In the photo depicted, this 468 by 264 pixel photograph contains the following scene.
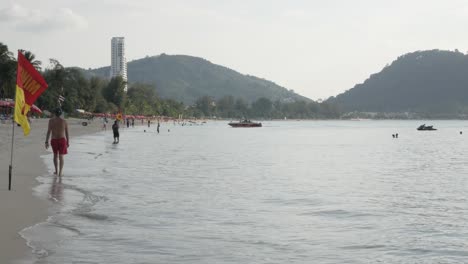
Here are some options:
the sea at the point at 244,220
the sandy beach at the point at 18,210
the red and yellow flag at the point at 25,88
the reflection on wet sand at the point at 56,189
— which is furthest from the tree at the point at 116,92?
the red and yellow flag at the point at 25,88

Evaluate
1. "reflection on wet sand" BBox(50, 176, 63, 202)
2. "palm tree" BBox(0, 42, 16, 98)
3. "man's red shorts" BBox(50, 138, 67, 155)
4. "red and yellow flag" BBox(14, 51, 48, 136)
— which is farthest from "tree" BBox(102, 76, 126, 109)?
"red and yellow flag" BBox(14, 51, 48, 136)

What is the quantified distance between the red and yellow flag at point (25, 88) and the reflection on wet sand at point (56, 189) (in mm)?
1653

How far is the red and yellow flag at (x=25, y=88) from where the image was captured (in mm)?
12320

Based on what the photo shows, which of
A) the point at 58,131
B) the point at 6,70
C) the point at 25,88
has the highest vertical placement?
the point at 6,70

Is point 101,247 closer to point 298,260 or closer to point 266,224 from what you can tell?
point 298,260

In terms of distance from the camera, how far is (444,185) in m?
19.7

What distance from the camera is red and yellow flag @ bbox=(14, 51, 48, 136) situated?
12.3 m

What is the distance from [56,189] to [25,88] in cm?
315

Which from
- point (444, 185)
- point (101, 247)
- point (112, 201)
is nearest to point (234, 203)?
point (112, 201)

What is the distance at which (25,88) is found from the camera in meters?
12.5

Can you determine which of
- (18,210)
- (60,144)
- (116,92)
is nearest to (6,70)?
(60,144)

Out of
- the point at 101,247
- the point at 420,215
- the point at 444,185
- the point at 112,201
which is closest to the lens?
the point at 101,247

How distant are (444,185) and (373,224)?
9467 millimetres

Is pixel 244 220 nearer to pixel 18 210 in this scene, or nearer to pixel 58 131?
pixel 18 210
